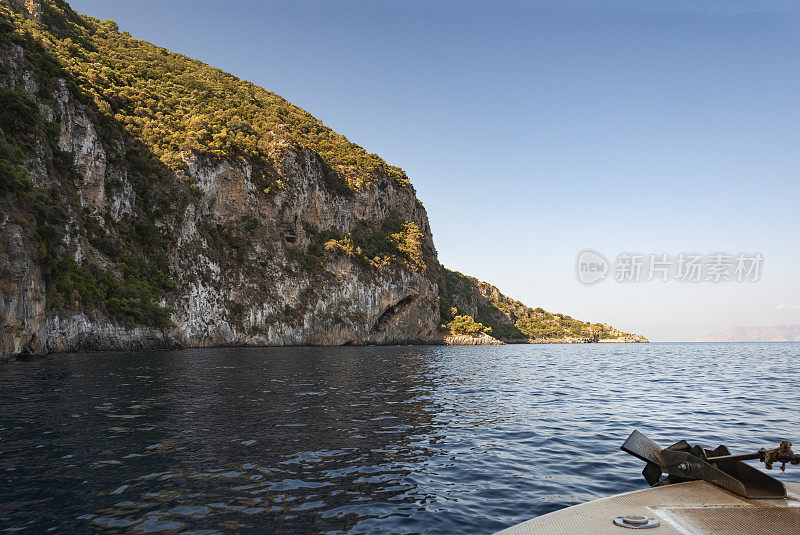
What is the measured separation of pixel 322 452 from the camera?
10.7m

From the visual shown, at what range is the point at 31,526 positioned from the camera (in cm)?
630

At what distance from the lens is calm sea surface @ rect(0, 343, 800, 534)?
704 cm

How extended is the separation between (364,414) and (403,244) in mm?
124594

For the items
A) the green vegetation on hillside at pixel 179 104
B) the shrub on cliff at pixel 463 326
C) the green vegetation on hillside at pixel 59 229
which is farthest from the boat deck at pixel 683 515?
the shrub on cliff at pixel 463 326

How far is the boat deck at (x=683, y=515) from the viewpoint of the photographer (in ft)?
15.6

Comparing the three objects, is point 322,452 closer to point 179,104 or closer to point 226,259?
point 226,259

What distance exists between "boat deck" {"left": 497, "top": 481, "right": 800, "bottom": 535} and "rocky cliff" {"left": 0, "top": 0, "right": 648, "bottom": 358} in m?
42.7

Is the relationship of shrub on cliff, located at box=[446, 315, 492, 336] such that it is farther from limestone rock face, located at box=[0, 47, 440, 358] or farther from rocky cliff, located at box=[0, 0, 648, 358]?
limestone rock face, located at box=[0, 47, 440, 358]

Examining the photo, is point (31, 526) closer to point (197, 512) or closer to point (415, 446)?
point (197, 512)

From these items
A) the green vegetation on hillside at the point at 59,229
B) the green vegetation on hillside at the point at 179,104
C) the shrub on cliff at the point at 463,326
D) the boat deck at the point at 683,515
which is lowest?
the shrub on cliff at the point at 463,326

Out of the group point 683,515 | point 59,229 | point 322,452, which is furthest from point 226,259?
point 683,515

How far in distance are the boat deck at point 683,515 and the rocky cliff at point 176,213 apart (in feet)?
140

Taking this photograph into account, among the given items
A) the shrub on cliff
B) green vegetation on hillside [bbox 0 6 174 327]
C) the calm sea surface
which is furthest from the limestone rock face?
the calm sea surface

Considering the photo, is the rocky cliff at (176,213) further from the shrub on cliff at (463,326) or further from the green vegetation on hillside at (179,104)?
the shrub on cliff at (463,326)
